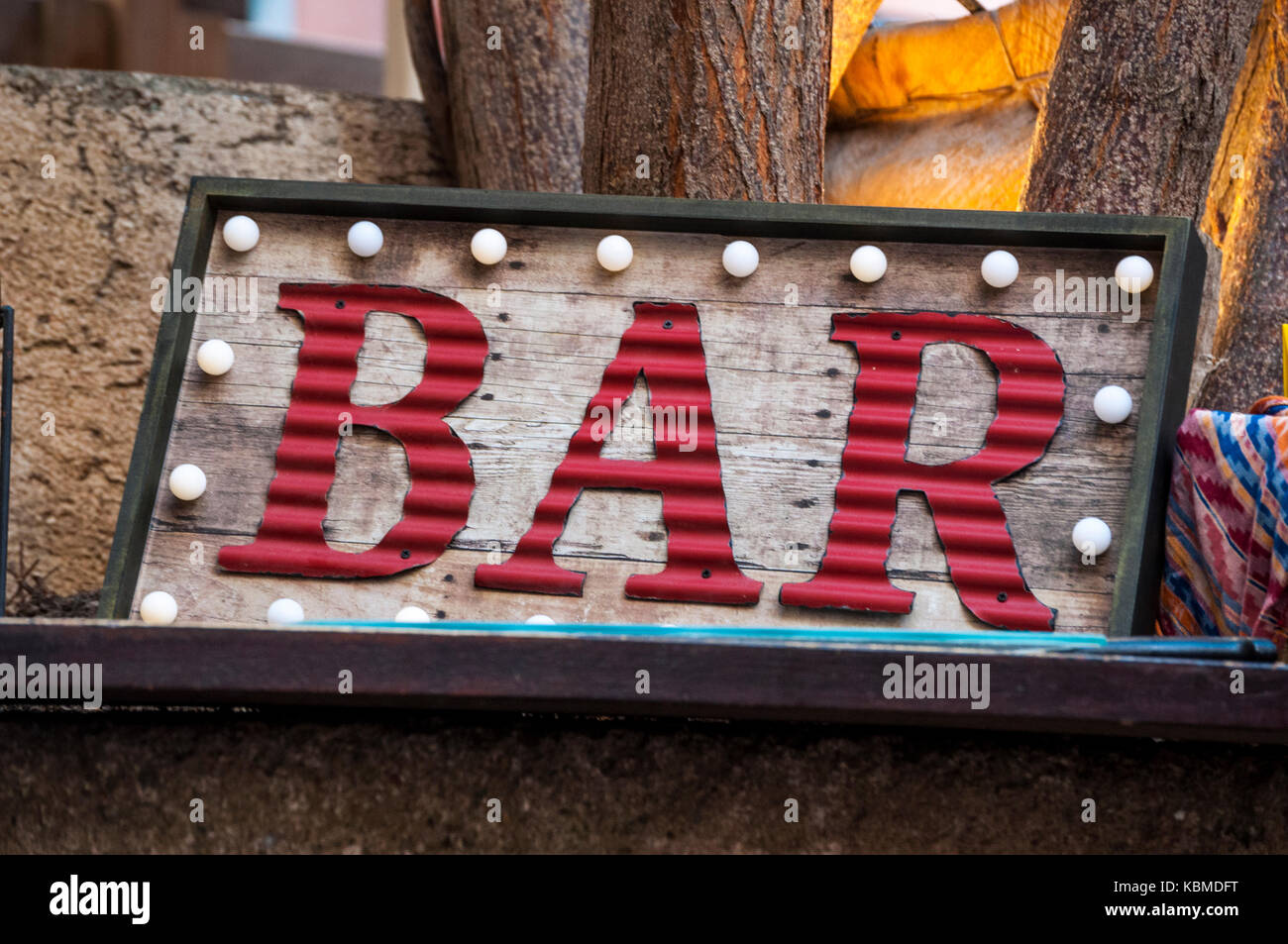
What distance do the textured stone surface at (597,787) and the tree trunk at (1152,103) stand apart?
3.85 feet

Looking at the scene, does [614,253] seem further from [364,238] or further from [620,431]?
[364,238]

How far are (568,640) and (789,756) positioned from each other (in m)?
0.27

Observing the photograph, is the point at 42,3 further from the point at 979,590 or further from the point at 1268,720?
the point at 1268,720

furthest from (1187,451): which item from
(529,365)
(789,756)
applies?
(529,365)

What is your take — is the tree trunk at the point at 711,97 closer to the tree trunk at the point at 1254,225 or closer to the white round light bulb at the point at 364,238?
the white round light bulb at the point at 364,238

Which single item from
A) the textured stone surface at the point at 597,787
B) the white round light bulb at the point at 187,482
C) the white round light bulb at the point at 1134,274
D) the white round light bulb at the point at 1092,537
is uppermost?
the white round light bulb at the point at 1134,274

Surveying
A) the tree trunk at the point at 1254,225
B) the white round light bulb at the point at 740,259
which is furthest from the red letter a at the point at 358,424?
the tree trunk at the point at 1254,225

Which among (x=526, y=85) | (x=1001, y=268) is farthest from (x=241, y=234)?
(x=526, y=85)

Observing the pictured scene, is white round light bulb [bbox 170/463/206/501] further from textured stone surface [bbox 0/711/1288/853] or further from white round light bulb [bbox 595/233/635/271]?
white round light bulb [bbox 595/233/635/271]

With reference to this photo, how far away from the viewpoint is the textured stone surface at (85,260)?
2879mm

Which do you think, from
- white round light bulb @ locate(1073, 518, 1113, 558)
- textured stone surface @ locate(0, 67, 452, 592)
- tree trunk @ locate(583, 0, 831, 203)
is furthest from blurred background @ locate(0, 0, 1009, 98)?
white round light bulb @ locate(1073, 518, 1113, 558)

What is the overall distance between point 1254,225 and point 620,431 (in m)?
1.55

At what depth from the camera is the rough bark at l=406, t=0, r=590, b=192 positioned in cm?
281
